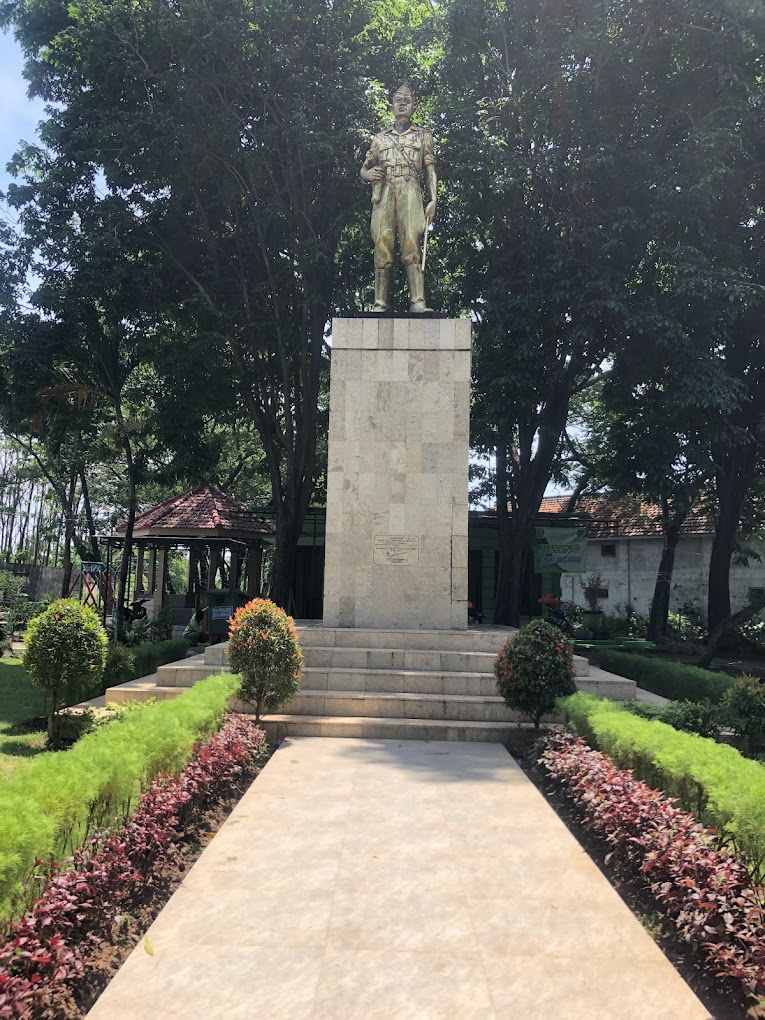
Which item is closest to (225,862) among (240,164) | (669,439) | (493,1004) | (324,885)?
(324,885)

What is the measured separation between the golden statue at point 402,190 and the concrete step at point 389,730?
6497mm

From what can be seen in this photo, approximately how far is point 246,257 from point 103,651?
1075 cm

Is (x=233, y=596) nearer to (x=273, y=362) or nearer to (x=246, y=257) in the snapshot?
(x=273, y=362)

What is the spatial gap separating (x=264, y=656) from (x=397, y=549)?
11.8 feet

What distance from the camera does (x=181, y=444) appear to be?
1723 cm

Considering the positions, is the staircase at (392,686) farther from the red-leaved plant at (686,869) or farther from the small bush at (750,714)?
the red-leaved plant at (686,869)

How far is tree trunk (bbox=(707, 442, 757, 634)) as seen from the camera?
1792 cm

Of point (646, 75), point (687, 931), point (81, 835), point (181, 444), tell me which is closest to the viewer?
point (687, 931)

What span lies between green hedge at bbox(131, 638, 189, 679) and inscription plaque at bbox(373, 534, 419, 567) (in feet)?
13.7

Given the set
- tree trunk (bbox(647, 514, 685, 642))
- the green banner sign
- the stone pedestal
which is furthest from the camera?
tree trunk (bbox(647, 514, 685, 642))

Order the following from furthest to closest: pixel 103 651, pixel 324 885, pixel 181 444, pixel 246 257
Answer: pixel 181 444 → pixel 246 257 → pixel 103 651 → pixel 324 885

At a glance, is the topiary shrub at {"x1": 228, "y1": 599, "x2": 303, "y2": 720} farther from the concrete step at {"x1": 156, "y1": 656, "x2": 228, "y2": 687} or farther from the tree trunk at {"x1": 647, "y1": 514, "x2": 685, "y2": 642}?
the tree trunk at {"x1": 647, "y1": 514, "x2": 685, "y2": 642}

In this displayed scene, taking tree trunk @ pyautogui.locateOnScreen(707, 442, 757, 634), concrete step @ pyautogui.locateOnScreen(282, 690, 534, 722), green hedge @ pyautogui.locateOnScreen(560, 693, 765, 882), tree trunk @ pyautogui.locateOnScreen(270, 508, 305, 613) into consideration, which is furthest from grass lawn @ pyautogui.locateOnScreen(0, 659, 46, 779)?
tree trunk @ pyautogui.locateOnScreen(707, 442, 757, 634)

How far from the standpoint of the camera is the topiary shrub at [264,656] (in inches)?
294
